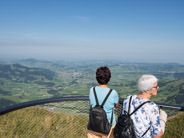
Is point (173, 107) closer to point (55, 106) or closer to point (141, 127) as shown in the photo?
point (141, 127)

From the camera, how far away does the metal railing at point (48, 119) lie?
11.3 feet

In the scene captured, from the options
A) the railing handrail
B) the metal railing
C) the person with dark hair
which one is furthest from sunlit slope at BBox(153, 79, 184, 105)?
the person with dark hair

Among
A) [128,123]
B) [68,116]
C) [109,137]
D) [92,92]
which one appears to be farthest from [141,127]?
[68,116]

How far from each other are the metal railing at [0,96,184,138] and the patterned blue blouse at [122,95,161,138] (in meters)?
0.90

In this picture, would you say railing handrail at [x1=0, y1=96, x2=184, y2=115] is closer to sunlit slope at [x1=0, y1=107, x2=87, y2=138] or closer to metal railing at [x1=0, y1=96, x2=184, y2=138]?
metal railing at [x1=0, y1=96, x2=184, y2=138]

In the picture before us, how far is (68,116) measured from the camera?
4.99 m

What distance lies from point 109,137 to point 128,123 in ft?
1.99

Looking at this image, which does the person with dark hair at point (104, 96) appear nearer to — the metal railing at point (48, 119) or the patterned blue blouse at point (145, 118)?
the patterned blue blouse at point (145, 118)

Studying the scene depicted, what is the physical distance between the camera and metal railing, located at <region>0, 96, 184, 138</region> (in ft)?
11.3

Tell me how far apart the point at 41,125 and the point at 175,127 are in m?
3.87

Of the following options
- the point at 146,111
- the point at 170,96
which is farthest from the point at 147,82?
the point at 170,96

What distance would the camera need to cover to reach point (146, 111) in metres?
2.07

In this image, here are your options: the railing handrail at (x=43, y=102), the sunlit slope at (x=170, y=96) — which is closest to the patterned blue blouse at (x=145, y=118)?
the railing handrail at (x=43, y=102)

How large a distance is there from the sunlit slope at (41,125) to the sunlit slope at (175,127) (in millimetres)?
2365
